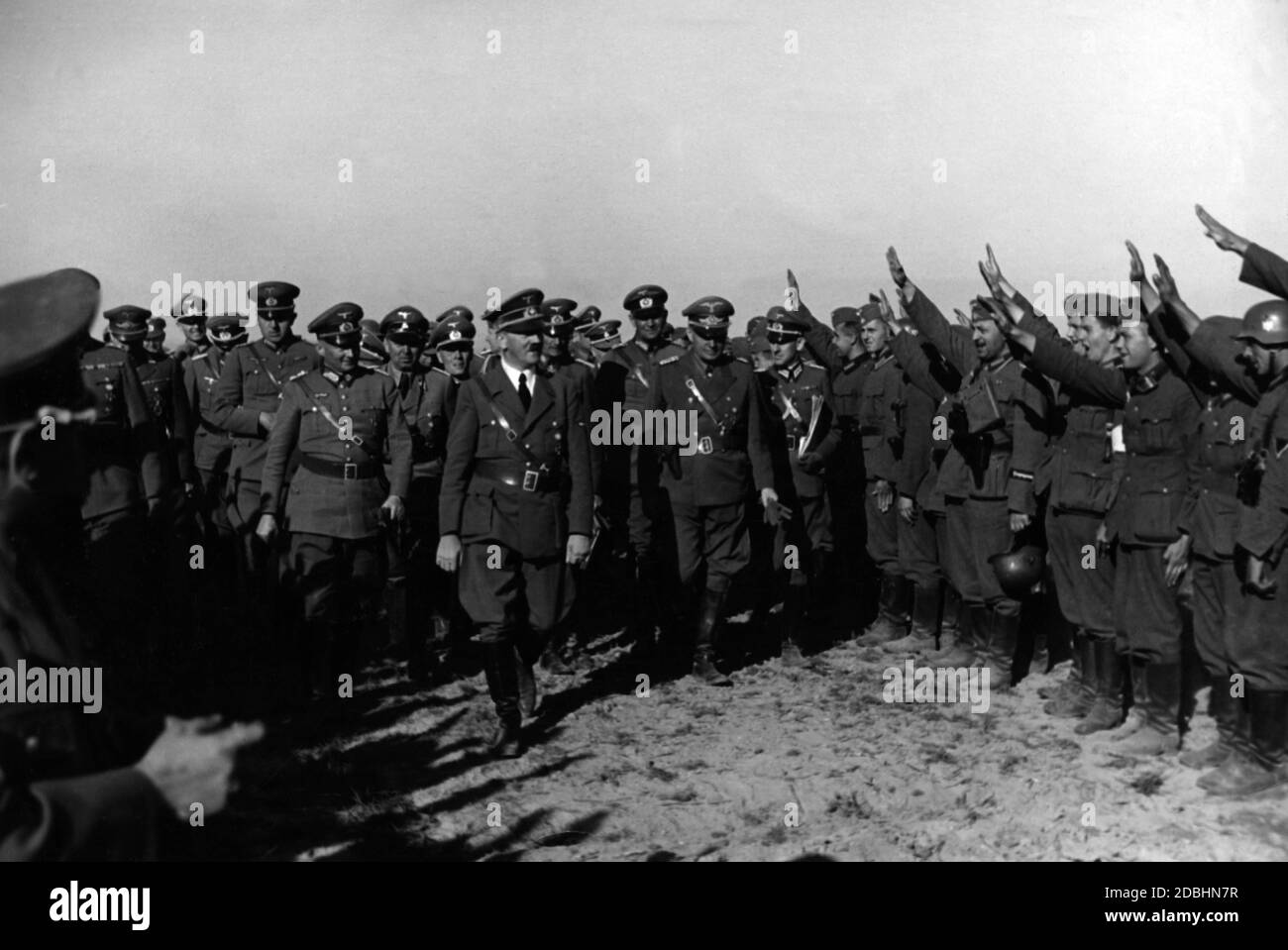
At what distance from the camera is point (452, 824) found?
6195 millimetres

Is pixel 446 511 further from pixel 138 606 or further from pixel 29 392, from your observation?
pixel 29 392

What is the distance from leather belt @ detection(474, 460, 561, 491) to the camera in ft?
23.9

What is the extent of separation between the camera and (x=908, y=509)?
9.52m

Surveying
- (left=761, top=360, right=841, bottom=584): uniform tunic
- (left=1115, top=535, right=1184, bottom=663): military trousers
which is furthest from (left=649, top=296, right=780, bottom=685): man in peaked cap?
(left=1115, top=535, right=1184, bottom=663): military trousers

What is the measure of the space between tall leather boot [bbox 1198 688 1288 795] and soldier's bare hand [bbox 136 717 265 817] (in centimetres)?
538

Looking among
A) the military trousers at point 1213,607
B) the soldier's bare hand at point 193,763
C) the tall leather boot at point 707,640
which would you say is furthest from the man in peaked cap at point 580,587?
the soldier's bare hand at point 193,763

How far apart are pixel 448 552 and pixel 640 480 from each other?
2.36 metres

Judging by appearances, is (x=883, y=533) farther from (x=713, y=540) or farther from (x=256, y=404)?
(x=256, y=404)

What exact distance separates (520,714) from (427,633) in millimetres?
2838

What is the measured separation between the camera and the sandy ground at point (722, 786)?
5785 millimetres

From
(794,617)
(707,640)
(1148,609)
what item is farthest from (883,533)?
(1148,609)

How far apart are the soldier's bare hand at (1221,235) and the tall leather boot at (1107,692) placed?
240 centimetres

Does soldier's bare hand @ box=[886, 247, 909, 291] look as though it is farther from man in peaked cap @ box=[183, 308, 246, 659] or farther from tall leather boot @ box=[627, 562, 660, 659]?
man in peaked cap @ box=[183, 308, 246, 659]

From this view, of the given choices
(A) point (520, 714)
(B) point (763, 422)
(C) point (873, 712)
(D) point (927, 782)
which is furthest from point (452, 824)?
(B) point (763, 422)
